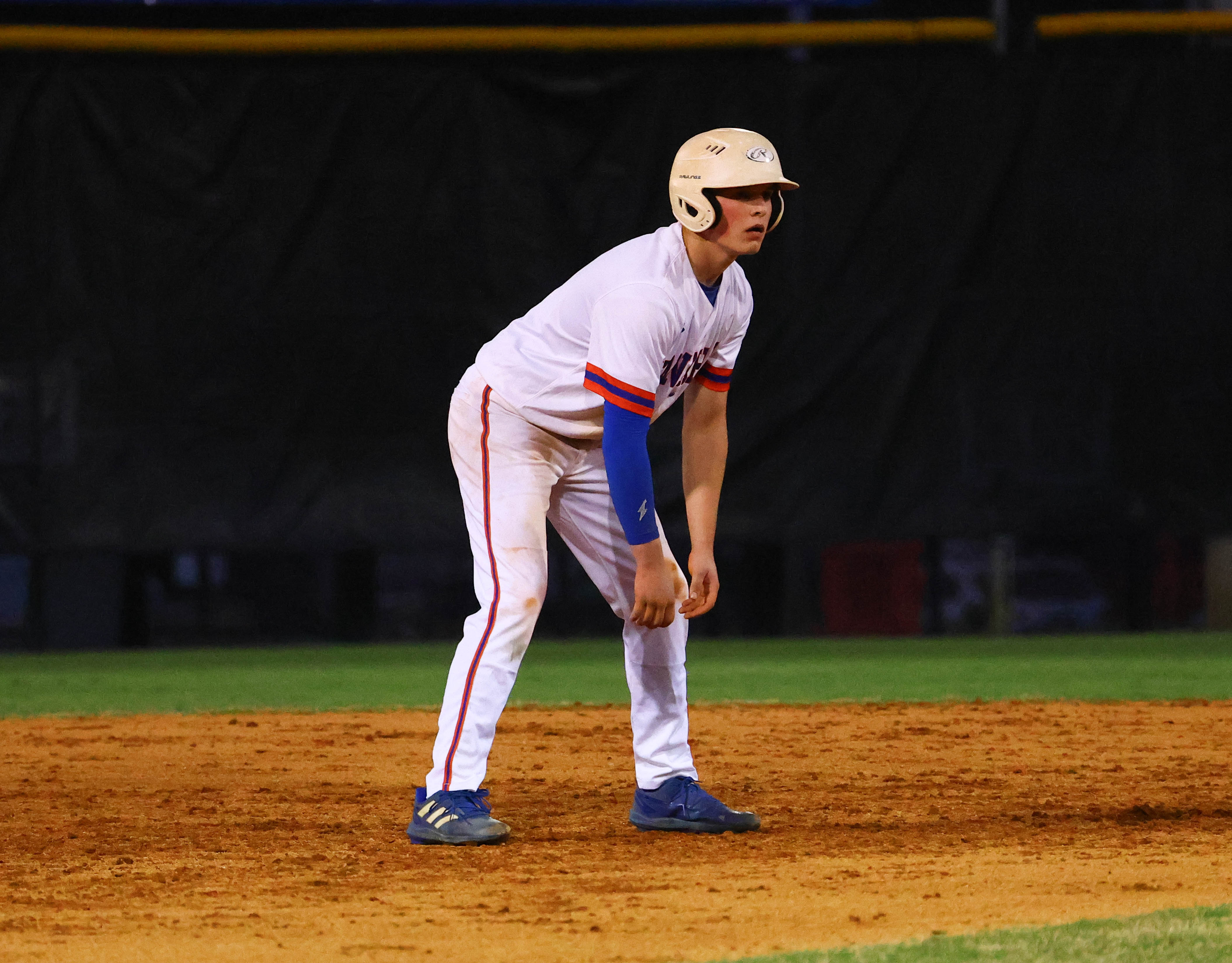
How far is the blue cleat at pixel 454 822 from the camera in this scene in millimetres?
3729

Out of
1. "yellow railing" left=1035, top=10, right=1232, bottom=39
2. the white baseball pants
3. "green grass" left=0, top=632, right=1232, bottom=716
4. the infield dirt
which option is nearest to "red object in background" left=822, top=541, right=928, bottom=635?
"green grass" left=0, top=632, right=1232, bottom=716

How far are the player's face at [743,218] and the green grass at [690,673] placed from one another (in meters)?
3.52

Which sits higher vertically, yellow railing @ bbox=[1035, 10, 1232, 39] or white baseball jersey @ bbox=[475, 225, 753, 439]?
yellow railing @ bbox=[1035, 10, 1232, 39]

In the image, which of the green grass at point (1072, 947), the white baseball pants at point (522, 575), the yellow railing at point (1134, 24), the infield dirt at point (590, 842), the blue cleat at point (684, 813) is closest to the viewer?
the green grass at point (1072, 947)

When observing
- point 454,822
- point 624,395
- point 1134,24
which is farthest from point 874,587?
point 624,395

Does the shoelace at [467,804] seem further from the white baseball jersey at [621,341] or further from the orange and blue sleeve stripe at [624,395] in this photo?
the orange and blue sleeve stripe at [624,395]

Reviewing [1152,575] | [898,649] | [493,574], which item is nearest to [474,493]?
[493,574]

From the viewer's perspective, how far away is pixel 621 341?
3557 mm

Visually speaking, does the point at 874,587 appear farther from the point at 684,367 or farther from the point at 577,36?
the point at 684,367

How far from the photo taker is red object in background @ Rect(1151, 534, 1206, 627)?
408 inches

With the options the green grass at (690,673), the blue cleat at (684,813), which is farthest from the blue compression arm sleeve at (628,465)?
the green grass at (690,673)

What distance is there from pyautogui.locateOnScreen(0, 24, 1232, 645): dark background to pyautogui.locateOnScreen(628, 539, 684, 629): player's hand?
200 inches

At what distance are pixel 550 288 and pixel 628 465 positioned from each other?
5.62m

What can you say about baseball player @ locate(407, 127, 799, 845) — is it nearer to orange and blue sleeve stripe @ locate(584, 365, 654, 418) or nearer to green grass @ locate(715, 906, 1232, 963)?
orange and blue sleeve stripe @ locate(584, 365, 654, 418)
